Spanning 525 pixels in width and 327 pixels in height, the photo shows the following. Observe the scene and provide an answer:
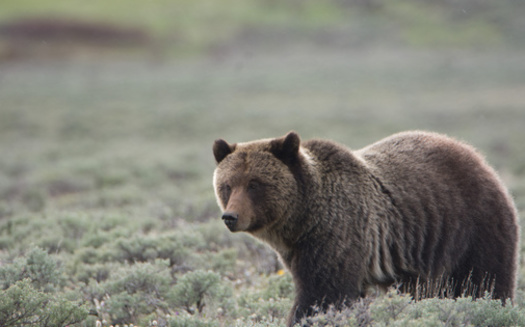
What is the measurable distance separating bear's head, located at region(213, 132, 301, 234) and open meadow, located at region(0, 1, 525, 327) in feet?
3.15

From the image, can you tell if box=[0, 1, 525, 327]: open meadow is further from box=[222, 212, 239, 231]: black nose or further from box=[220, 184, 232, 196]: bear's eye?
box=[220, 184, 232, 196]: bear's eye

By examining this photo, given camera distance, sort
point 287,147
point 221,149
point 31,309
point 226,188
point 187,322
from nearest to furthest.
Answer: point 31,309 < point 187,322 < point 287,147 < point 226,188 < point 221,149

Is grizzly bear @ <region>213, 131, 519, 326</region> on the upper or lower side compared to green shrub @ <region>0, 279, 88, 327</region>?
upper

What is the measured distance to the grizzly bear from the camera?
5082 mm

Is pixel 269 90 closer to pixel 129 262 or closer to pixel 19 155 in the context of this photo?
pixel 19 155

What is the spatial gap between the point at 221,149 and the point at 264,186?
2.06ft

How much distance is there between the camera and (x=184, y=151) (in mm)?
20312

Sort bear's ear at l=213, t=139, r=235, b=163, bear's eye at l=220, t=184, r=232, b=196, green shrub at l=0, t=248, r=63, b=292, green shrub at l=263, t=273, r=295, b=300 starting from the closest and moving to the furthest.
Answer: bear's eye at l=220, t=184, r=232, b=196 → bear's ear at l=213, t=139, r=235, b=163 → green shrub at l=0, t=248, r=63, b=292 → green shrub at l=263, t=273, r=295, b=300

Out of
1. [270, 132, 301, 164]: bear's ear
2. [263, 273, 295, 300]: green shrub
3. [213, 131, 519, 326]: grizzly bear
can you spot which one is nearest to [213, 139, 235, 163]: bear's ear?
[213, 131, 519, 326]: grizzly bear

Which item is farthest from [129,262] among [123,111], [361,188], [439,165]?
[123,111]

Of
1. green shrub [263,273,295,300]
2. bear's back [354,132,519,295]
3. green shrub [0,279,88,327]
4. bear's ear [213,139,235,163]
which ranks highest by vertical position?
bear's ear [213,139,235,163]

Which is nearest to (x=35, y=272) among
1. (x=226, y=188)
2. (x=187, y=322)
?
(x=187, y=322)

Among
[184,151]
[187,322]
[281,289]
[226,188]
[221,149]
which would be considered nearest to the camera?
[187,322]

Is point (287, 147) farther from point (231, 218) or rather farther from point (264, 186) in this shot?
point (231, 218)
